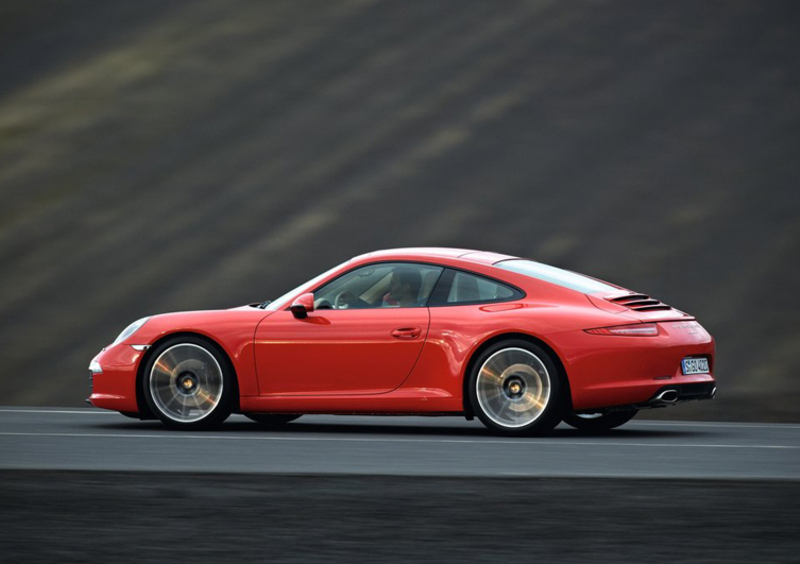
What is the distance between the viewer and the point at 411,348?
935cm

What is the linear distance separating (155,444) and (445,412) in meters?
1.94

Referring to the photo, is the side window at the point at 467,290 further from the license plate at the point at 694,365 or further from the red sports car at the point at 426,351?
the license plate at the point at 694,365

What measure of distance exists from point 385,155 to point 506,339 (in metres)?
10.9

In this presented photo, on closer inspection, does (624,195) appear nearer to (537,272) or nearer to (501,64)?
(501,64)

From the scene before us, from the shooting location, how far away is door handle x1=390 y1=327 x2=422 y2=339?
30.7 feet

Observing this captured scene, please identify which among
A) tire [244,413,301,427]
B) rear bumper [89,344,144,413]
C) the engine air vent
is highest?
the engine air vent

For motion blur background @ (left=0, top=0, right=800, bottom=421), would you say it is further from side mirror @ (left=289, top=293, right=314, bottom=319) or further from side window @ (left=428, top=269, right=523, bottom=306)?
side mirror @ (left=289, top=293, right=314, bottom=319)

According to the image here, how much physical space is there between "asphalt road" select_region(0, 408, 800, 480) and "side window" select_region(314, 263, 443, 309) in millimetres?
910

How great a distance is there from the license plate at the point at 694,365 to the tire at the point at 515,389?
0.87 meters

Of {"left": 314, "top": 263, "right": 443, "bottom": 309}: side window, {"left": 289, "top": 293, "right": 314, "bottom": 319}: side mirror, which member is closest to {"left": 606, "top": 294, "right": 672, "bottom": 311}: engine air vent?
{"left": 314, "top": 263, "right": 443, "bottom": 309}: side window

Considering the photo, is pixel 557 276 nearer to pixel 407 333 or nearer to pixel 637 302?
pixel 637 302

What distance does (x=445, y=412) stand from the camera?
30.4 feet

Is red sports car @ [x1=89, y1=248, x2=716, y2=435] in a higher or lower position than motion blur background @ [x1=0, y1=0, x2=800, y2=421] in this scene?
lower

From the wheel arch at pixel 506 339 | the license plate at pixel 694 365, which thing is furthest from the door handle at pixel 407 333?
the license plate at pixel 694 365
